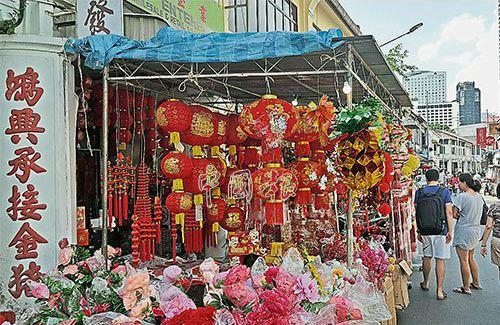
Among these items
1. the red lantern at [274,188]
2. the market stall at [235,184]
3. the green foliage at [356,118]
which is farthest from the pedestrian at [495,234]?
the red lantern at [274,188]

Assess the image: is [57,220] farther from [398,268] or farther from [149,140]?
[398,268]

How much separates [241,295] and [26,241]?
2825 mm

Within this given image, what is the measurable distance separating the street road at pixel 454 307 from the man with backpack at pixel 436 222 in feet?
0.86

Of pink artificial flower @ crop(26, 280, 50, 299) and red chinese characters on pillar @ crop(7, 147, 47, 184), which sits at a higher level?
red chinese characters on pillar @ crop(7, 147, 47, 184)

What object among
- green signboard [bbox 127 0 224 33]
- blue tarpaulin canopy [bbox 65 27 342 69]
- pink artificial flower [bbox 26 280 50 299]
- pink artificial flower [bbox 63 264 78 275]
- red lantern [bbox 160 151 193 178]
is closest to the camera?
pink artificial flower [bbox 26 280 50 299]

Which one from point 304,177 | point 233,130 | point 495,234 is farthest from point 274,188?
point 495,234

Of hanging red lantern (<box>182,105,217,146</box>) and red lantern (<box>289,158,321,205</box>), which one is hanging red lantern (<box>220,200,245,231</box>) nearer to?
red lantern (<box>289,158,321,205</box>)

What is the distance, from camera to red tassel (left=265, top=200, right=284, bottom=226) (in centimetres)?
548

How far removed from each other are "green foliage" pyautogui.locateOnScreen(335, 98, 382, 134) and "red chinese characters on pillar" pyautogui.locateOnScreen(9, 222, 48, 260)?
117 inches

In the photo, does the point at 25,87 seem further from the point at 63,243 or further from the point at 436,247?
the point at 436,247

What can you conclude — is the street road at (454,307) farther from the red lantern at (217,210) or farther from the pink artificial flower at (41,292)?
the pink artificial flower at (41,292)

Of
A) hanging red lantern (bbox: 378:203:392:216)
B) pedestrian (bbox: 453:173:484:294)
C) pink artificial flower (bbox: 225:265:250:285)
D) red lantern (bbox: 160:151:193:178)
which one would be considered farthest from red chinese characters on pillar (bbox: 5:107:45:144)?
pedestrian (bbox: 453:173:484:294)

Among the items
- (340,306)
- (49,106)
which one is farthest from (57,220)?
(340,306)

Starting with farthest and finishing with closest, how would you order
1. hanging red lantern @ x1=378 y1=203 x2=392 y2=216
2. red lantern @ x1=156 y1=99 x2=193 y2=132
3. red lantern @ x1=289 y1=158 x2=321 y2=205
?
hanging red lantern @ x1=378 y1=203 x2=392 y2=216 → red lantern @ x1=289 y1=158 x2=321 y2=205 → red lantern @ x1=156 y1=99 x2=193 y2=132
